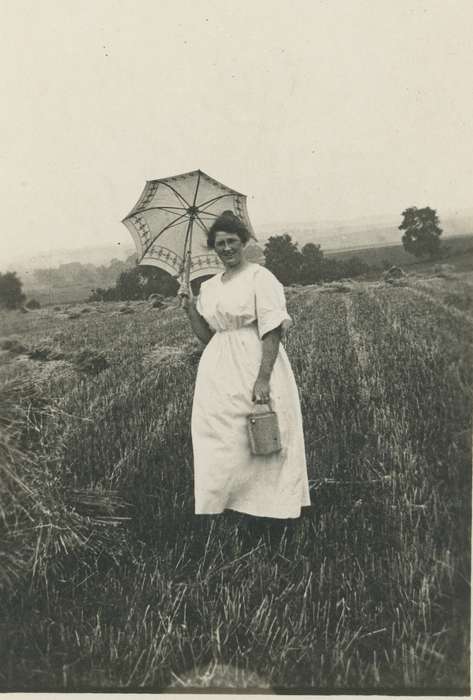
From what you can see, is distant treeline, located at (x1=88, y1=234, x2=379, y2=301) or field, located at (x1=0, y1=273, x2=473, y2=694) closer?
field, located at (x1=0, y1=273, x2=473, y2=694)

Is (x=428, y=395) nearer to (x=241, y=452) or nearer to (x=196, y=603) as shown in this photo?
(x=241, y=452)

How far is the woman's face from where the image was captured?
2393 mm

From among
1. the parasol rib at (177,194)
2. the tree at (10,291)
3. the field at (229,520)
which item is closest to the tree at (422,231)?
the field at (229,520)

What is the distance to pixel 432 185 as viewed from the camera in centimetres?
280

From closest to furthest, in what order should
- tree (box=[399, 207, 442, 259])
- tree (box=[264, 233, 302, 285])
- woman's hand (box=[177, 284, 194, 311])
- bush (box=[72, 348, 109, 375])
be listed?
woman's hand (box=[177, 284, 194, 311]) < tree (box=[399, 207, 442, 259]) < tree (box=[264, 233, 302, 285]) < bush (box=[72, 348, 109, 375])

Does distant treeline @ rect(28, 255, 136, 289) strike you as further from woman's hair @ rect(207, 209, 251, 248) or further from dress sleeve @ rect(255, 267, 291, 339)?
dress sleeve @ rect(255, 267, 291, 339)

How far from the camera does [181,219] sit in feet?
9.19

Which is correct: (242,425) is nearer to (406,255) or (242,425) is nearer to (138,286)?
(138,286)

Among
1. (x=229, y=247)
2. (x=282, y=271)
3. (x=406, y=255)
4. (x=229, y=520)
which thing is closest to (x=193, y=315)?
(x=229, y=247)

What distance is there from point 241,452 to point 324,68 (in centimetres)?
212

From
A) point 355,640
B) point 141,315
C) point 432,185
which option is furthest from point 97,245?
point 355,640

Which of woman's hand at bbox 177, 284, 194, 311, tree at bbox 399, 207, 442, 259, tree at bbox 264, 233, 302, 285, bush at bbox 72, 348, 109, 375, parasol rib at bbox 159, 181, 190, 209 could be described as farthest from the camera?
bush at bbox 72, 348, 109, 375

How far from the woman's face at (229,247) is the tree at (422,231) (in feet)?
3.55

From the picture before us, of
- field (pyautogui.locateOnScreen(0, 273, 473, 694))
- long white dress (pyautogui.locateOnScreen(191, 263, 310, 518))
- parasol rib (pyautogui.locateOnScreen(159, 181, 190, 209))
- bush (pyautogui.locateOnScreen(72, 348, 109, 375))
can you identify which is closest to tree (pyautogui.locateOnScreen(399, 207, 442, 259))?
field (pyautogui.locateOnScreen(0, 273, 473, 694))
